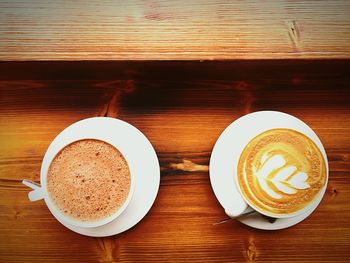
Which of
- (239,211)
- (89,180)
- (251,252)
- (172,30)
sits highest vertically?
(172,30)

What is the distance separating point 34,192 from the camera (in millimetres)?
1133

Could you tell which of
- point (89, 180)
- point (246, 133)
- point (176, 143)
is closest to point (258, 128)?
point (246, 133)

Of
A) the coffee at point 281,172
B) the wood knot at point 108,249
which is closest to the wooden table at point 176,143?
the wood knot at point 108,249

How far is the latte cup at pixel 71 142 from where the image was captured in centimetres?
111

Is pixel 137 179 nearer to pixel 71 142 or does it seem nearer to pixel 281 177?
pixel 71 142

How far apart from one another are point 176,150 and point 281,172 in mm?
348

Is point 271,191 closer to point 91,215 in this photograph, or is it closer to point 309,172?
point 309,172

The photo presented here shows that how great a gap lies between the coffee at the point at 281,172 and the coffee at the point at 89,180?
1.21 ft

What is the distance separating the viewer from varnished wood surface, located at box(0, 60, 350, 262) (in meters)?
1.24

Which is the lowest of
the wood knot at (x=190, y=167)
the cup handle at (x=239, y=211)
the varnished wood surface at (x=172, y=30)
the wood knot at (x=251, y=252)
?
the wood knot at (x=251, y=252)

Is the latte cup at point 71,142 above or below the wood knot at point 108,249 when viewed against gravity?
above

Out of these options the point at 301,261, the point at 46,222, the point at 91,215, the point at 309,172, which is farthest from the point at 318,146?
the point at 46,222

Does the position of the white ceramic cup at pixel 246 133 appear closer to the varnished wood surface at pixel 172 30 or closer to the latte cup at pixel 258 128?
the latte cup at pixel 258 128

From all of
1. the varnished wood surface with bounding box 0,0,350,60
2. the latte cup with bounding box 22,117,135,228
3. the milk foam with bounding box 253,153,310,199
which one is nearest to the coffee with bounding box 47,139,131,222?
the latte cup with bounding box 22,117,135,228
